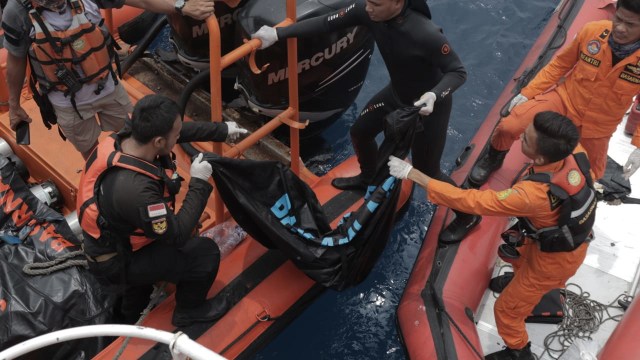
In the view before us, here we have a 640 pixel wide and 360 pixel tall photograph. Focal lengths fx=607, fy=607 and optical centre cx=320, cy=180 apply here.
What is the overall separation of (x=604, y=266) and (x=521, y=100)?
1104mm

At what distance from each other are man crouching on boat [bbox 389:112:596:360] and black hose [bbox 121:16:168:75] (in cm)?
219

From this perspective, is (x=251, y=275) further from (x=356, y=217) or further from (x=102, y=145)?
(x=102, y=145)

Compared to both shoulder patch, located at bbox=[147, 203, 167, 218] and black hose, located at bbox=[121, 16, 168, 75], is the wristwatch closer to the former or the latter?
shoulder patch, located at bbox=[147, 203, 167, 218]

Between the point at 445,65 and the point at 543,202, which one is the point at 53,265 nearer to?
the point at 445,65

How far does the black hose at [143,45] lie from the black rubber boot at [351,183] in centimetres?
171

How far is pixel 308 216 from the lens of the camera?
313cm

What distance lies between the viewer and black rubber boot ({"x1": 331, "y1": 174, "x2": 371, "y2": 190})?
3537 millimetres

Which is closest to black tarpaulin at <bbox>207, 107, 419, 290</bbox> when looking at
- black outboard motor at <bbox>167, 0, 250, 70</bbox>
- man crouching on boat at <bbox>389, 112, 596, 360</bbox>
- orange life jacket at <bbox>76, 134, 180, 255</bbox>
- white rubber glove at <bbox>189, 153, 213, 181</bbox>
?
man crouching on boat at <bbox>389, 112, 596, 360</bbox>

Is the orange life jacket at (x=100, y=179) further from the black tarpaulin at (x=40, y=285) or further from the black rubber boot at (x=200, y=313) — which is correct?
the black tarpaulin at (x=40, y=285)

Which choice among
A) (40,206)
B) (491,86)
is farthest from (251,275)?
(491,86)

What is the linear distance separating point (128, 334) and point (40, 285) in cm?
148

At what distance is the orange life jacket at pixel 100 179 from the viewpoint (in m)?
2.31

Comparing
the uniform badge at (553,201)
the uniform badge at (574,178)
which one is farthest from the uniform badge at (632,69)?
the uniform badge at (553,201)

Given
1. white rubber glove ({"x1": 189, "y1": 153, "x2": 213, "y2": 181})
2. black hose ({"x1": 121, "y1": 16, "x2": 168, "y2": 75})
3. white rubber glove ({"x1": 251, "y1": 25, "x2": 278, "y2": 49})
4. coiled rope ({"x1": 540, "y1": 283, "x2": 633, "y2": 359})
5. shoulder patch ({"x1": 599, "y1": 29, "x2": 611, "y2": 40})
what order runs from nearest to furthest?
white rubber glove ({"x1": 189, "y1": 153, "x2": 213, "y2": 181})
white rubber glove ({"x1": 251, "y1": 25, "x2": 278, "y2": 49})
shoulder patch ({"x1": 599, "y1": 29, "x2": 611, "y2": 40})
coiled rope ({"x1": 540, "y1": 283, "x2": 633, "y2": 359})
black hose ({"x1": 121, "y1": 16, "x2": 168, "y2": 75})
